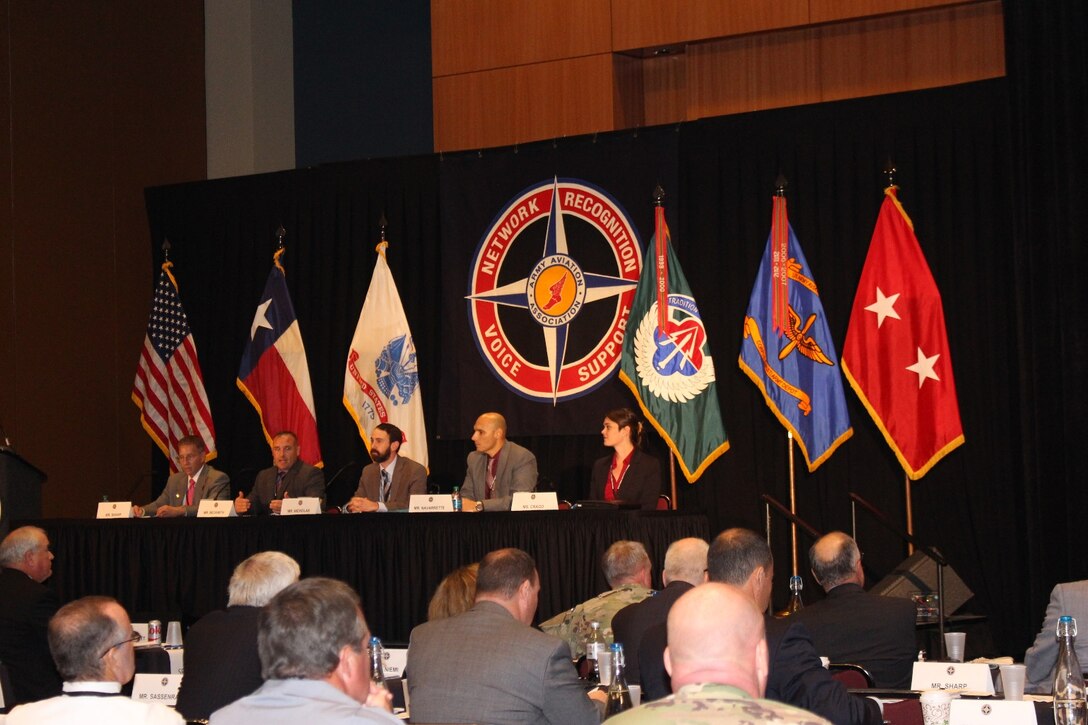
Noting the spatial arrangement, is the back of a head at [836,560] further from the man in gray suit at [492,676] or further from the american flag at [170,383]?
the american flag at [170,383]

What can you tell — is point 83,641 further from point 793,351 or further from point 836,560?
point 793,351

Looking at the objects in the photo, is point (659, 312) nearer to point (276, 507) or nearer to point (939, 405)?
point (939, 405)

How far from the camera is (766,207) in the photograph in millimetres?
8695

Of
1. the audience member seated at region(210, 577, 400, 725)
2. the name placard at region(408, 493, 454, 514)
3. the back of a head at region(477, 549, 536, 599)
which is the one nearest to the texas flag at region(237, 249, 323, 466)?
the name placard at region(408, 493, 454, 514)

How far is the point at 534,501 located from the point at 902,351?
2.36 m

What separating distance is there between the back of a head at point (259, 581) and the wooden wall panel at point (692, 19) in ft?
20.3

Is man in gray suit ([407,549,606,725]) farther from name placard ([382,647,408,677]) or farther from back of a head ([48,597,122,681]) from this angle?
name placard ([382,647,408,677])

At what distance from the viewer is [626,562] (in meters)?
5.20

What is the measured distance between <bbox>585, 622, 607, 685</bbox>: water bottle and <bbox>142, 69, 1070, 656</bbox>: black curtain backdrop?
240 centimetres

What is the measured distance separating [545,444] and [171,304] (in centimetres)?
310

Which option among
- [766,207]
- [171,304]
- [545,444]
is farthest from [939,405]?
[171,304]

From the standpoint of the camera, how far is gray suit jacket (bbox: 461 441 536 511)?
313 inches

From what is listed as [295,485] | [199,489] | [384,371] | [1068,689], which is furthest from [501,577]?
[384,371]

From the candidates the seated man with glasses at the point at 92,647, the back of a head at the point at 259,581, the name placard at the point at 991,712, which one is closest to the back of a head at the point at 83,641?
the seated man with glasses at the point at 92,647
